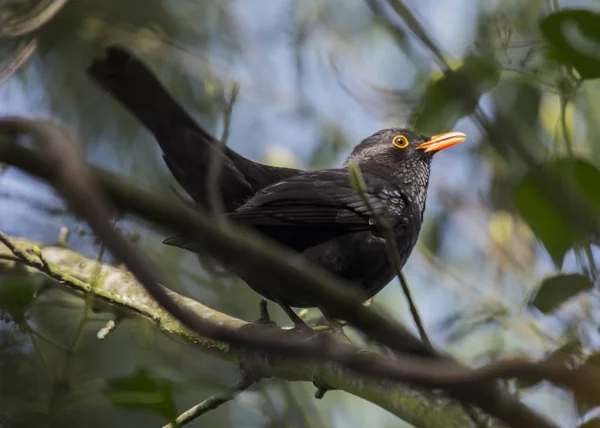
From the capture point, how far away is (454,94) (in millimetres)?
2322

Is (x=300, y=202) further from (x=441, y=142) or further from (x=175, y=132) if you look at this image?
(x=441, y=142)

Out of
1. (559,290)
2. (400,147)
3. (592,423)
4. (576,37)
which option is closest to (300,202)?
(400,147)

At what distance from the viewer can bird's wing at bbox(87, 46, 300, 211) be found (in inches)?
119

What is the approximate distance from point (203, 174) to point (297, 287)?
2.33 meters

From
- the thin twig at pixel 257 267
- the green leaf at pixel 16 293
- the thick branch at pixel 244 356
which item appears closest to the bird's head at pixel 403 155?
the thick branch at pixel 244 356

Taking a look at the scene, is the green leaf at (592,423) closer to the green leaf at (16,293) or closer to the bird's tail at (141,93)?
the green leaf at (16,293)

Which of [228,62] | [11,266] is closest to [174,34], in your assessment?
[228,62]

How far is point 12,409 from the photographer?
3.36 meters

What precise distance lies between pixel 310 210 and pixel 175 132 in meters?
1.08

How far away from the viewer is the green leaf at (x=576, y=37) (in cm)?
173

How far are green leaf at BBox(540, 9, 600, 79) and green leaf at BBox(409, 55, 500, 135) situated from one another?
18.3 inches

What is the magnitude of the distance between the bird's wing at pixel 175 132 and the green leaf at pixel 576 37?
5.40 feet

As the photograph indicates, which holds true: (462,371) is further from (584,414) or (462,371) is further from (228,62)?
(228,62)

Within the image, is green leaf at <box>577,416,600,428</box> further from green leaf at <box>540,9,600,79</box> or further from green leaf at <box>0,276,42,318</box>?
green leaf at <box>0,276,42,318</box>
